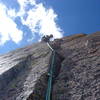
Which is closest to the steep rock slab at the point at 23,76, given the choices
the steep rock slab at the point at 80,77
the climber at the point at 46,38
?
the steep rock slab at the point at 80,77

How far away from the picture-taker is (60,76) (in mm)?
6887

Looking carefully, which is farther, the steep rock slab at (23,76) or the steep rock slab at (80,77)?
the steep rock slab at (23,76)

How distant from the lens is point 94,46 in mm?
8203

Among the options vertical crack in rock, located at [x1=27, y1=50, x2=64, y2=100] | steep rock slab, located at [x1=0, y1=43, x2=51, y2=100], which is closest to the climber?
steep rock slab, located at [x1=0, y1=43, x2=51, y2=100]

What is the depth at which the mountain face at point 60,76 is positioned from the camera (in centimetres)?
591

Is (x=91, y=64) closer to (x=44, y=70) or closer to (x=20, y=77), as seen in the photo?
(x=44, y=70)

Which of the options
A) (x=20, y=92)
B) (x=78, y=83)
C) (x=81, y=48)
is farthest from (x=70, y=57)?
(x=20, y=92)

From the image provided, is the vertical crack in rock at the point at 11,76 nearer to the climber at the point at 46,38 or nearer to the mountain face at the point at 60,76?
the mountain face at the point at 60,76

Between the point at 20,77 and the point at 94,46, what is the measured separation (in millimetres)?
3013

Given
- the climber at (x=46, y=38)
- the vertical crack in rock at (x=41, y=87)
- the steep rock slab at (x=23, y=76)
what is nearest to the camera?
the vertical crack in rock at (x=41, y=87)

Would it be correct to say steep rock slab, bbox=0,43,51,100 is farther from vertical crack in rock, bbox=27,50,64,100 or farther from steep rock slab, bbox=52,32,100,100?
steep rock slab, bbox=52,32,100,100

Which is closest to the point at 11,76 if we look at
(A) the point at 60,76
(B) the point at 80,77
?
(A) the point at 60,76

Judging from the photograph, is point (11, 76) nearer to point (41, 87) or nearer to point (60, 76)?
point (41, 87)

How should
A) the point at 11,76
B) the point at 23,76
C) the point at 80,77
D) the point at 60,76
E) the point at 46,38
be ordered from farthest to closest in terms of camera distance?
the point at 46,38 < the point at 11,76 < the point at 23,76 < the point at 60,76 < the point at 80,77
